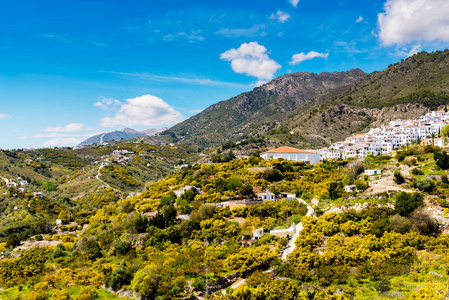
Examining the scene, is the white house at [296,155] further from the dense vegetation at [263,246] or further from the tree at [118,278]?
the tree at [118,278]

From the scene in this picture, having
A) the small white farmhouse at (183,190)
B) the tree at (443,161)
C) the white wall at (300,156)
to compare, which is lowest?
the small white farmhouse at (183,190)

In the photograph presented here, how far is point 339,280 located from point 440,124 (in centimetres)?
6020

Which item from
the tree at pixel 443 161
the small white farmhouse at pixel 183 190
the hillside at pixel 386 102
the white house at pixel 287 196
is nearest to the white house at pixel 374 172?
the tree at pixel 443 161

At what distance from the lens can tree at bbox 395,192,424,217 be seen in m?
29.3

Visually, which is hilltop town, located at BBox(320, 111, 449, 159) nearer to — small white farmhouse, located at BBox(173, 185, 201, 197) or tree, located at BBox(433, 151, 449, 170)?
tree, located at BBox(433, 151, 449, 170)

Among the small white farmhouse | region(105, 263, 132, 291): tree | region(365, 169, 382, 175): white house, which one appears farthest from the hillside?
region(105, 263, 132, 291): tree

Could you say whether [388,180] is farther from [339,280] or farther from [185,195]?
[185,195]

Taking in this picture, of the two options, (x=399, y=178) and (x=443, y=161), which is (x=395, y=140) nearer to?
(x=443, y=161)

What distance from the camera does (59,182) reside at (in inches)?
3930

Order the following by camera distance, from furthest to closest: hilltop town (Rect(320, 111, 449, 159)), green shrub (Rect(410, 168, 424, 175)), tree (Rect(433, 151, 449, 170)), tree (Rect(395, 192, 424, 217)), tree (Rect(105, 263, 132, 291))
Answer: hilltop town (Rect(320, 111, 449, 159)) → green shrub (Rect(410, 168, 424, 175)) → tree (Rect(433, 151, 449, 170)) → tree (Rect(395, 192, 424, 217)) → tree (Rect(105, 263, 132, 291))

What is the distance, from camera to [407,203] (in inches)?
1174

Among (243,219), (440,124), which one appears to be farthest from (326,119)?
(243,219)

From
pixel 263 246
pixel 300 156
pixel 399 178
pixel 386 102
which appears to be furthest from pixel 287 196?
pixel 386 102

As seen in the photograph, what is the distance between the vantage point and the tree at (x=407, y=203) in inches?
1155
